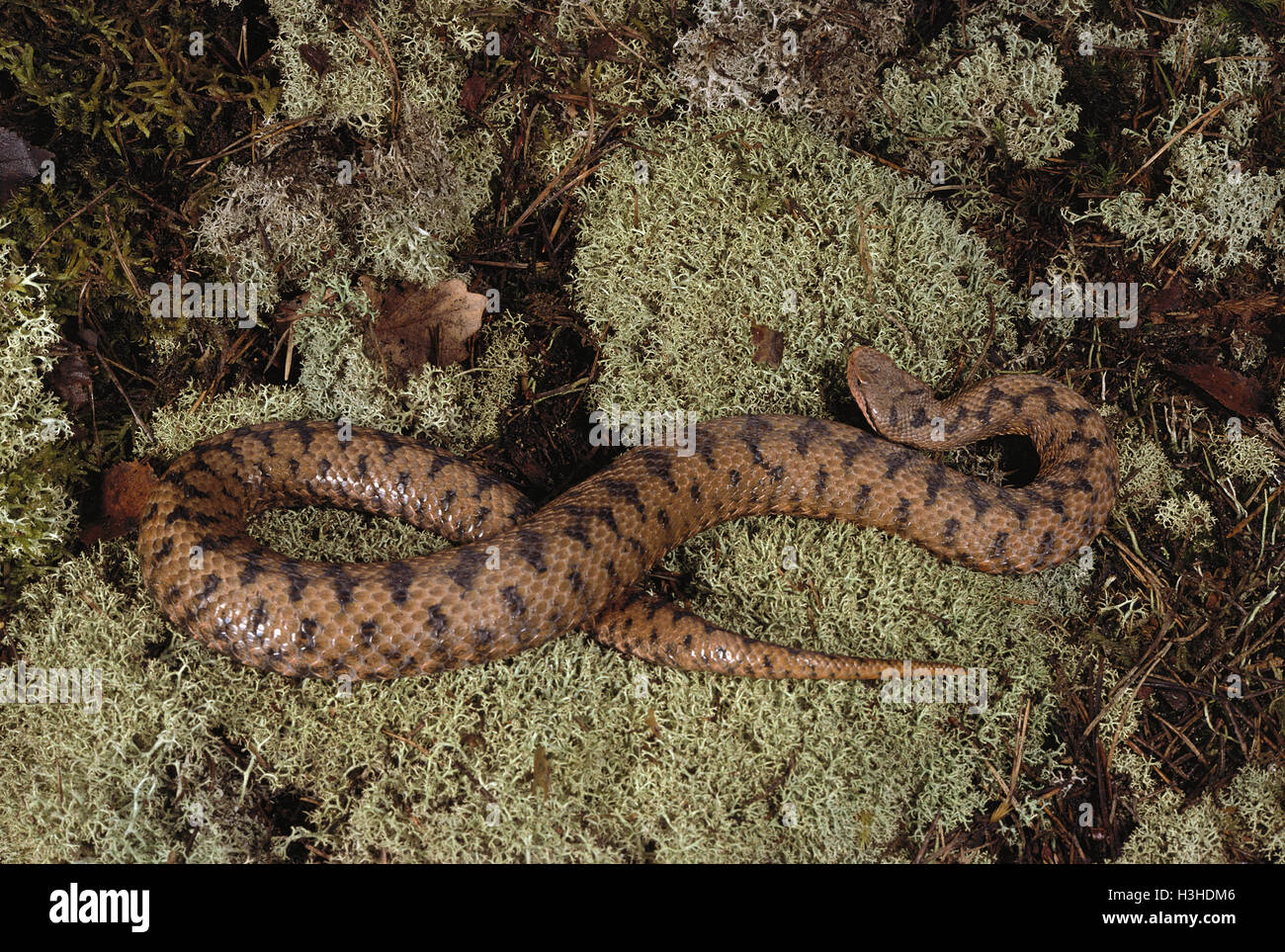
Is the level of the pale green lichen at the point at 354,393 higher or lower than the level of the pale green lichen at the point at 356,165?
lower

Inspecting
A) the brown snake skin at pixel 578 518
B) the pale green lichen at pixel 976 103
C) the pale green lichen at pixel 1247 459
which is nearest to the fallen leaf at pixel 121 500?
the brown snake skin at pixel 578 518

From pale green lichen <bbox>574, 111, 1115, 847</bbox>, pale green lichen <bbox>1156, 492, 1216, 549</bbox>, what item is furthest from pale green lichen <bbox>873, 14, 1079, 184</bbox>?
pale green lichen <bbox>1156, 492, 1216, 549</bbox>

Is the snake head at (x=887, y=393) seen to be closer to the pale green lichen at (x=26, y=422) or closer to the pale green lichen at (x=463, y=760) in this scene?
the pale green lichen at (x=463, y=760)

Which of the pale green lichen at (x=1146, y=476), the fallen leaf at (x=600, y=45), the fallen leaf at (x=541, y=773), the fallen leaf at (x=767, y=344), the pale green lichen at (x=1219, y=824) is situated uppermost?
the fallen leaf at (x=600, y=45)

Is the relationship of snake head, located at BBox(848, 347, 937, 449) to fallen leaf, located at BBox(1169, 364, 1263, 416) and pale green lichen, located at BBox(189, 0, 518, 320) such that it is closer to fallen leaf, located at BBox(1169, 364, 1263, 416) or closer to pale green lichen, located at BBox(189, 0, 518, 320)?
fallen leaf, located at BBox(1169, 364, 1263, 416)

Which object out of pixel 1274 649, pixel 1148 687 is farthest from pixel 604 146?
pixel 1274 649

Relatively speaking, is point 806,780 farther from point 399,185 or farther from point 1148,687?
point 399,185

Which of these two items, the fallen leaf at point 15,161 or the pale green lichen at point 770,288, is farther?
the pale green lichen at point 770,288
